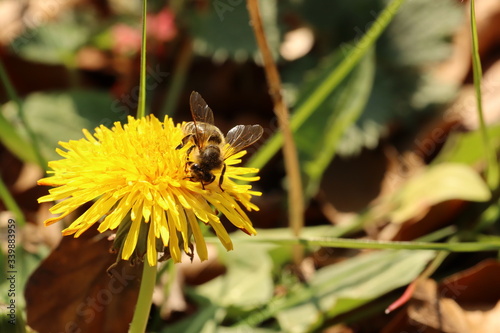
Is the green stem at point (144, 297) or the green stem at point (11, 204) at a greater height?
the green stem at point (11, 204)

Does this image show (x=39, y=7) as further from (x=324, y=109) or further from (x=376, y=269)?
(x=376, y=269)

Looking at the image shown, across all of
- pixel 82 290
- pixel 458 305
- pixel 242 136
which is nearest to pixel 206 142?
pixel 242 136

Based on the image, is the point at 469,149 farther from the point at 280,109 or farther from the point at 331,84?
the point at 280,109

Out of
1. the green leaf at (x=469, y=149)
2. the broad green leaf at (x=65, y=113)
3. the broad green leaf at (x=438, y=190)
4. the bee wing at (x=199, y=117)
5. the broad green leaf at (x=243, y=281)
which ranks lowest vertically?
the broad green leaf at (x=243, y=281)

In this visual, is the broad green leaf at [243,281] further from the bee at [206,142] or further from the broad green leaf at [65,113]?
A: the broad green leaf at [65,113]

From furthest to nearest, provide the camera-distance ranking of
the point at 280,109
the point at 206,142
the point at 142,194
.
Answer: the point at 280,109 → the point at 206,142 → the point at 142,194

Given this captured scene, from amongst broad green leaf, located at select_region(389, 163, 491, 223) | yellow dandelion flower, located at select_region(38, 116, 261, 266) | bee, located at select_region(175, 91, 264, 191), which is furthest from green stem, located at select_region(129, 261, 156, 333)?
broad green leaf, located at select_region(389, 163, 491, 223)

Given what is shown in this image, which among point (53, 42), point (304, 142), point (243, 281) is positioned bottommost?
point (243, 281)

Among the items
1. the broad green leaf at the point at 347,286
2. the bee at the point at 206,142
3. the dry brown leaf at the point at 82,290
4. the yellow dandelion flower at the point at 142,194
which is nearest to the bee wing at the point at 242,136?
the bee at the point at 206,142

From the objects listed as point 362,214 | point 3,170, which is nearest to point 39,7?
point 3,170
